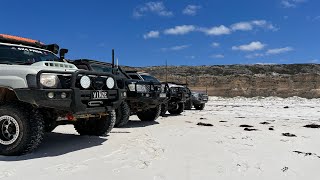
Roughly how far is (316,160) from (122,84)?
3.58 meters

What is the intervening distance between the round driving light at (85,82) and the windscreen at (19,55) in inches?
43.5

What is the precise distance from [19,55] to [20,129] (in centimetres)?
163

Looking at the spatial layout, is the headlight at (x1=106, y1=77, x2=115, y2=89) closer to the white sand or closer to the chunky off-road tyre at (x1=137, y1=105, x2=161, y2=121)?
the white sand

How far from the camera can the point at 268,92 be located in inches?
1694

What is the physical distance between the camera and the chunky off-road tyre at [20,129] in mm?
5262

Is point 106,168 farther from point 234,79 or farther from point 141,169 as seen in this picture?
point 234,79

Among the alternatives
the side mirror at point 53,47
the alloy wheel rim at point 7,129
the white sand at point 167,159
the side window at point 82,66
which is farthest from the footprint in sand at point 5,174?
the side window at point 82,66

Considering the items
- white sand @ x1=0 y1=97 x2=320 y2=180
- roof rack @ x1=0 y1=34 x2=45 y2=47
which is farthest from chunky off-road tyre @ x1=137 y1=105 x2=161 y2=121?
roof rack @ x1=0 y1=34 x2=45 y2=47

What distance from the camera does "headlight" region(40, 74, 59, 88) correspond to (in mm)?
5258

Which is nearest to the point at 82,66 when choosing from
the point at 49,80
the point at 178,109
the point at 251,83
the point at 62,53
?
the point at 62,53

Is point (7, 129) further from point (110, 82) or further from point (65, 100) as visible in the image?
point (110, 82)

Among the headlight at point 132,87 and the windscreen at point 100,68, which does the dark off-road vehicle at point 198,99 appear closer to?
the headlight at point 132,87

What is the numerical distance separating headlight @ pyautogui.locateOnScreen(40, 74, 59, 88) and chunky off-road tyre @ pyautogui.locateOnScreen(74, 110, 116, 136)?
169 centimetres

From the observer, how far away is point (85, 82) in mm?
5746
